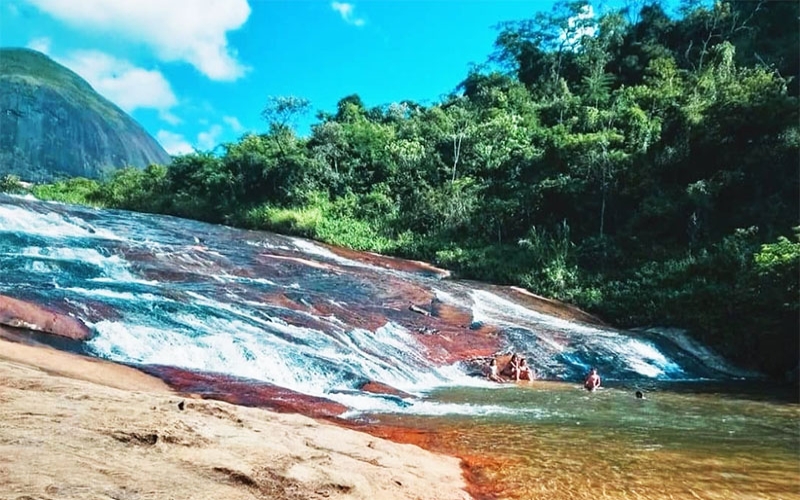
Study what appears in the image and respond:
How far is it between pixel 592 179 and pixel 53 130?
9688 centimetres

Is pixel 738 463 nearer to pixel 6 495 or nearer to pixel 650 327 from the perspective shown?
pixel 6 495

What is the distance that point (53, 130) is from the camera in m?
102

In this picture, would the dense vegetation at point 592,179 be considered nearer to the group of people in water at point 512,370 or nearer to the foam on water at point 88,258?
the group of people in water at point 512,370

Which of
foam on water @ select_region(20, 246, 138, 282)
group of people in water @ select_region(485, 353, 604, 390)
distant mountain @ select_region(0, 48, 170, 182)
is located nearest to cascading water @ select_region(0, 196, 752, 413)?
foam on water @ select_region(20, 246, 138, 282)

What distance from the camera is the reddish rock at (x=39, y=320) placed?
10992 millimetres

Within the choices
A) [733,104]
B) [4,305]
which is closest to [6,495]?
[4,305]

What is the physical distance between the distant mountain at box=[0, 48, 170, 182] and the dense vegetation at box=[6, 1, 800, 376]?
54042mm

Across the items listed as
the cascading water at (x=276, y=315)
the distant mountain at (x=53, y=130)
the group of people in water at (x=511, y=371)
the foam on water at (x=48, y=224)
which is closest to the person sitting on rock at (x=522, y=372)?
the group of people in water at (x=511, y=371)

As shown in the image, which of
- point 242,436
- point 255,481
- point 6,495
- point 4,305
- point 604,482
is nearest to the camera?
point 6,495

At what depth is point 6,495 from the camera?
354 cm

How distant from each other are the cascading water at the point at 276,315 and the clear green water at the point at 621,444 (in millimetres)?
1496

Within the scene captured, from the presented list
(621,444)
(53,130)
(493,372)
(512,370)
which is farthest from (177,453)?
(53,130)

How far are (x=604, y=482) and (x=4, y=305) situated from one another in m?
10.2

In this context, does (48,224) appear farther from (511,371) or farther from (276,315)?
(511,371)
